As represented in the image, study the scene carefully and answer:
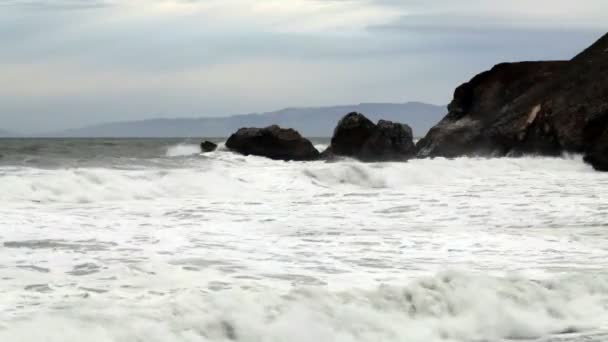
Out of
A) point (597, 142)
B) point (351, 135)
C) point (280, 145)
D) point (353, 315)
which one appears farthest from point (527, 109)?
point (353, 315)

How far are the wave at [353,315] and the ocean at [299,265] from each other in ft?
0.05

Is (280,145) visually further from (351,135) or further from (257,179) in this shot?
(257,179)

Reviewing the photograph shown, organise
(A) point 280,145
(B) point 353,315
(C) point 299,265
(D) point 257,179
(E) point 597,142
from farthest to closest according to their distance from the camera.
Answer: (A) point 280,145, (E) point 597,142, (D) point 257,179, (C) point 299,265, (B) point 353,315

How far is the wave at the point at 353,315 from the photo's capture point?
588 cm

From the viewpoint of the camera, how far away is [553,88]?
3469cm

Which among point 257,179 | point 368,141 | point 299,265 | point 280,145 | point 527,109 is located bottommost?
point 257,179

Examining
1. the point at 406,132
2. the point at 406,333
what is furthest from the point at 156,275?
the point at 406,132

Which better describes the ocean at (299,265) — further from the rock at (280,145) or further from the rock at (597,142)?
the rock at (280,145)

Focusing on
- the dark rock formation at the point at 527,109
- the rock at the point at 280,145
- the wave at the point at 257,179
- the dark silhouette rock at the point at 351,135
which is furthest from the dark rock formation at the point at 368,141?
the wave at the point at 257,179

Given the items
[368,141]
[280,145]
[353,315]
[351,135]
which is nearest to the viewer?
[353,315]

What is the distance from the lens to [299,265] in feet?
29.2

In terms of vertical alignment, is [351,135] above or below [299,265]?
above

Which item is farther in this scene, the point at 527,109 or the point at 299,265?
the point at 527,109

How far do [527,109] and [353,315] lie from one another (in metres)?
29.5
